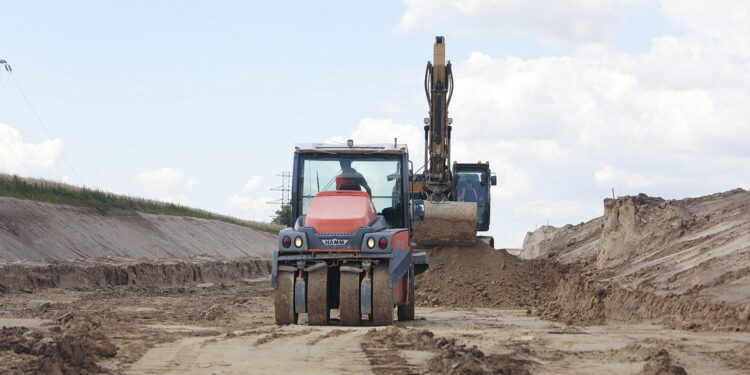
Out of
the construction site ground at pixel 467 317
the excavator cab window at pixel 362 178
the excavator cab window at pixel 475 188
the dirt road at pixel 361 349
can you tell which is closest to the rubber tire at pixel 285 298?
the construction site ground at pixel 467 317

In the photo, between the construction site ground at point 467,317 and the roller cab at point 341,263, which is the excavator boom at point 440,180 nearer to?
the construction site ground at point 467,317

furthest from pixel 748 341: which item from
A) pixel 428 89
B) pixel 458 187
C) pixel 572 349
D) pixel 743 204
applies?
pixel 458 187

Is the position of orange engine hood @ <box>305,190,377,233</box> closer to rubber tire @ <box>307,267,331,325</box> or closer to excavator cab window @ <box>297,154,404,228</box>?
excavator cab window @ <box>297,154,404,228</box>

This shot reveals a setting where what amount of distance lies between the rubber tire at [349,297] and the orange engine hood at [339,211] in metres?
0.71

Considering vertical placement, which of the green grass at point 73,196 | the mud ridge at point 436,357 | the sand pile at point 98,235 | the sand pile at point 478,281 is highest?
the green grass at point 73,196

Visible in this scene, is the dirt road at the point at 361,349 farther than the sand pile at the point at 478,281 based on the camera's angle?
No

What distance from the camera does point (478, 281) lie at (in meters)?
22.9

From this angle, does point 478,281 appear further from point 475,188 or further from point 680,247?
point 475,188

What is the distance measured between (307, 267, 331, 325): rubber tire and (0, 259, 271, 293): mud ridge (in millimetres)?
12265

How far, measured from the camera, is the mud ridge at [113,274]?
25.4 m

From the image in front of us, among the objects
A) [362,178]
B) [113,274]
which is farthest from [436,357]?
[113,274]

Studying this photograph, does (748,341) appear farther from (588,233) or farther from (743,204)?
(588,233)

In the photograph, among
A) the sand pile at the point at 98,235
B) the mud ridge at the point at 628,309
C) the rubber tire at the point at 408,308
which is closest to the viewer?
the mud ridge at the point at 628,309

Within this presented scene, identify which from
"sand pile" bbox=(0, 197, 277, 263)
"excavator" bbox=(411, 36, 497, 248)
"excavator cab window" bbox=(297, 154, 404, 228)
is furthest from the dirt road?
"sand pile" bbox=(0, 197, 277, 263)
